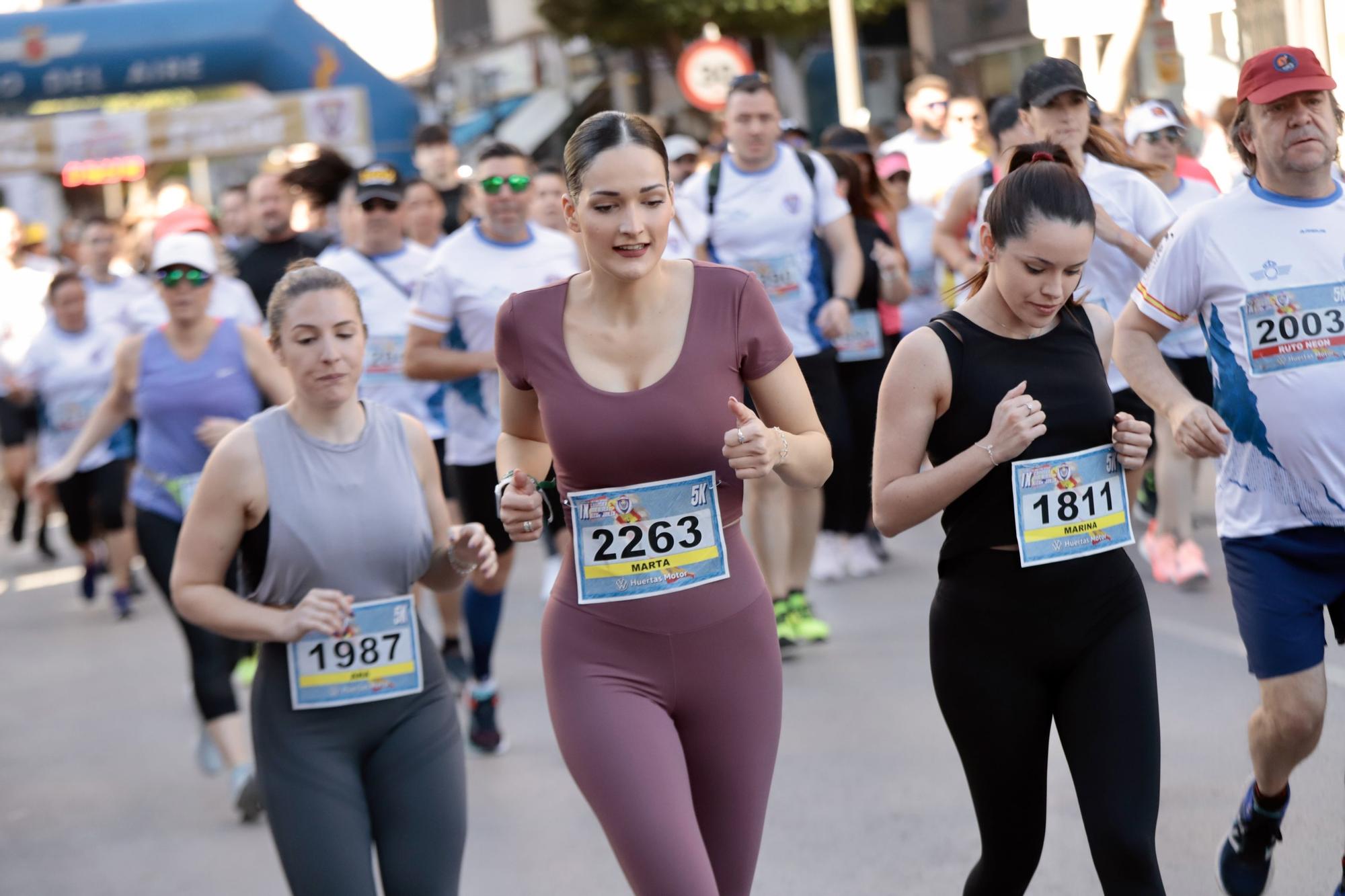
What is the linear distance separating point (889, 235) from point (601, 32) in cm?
1915

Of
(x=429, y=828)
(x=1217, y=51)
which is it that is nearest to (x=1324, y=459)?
(x=429, y=828)

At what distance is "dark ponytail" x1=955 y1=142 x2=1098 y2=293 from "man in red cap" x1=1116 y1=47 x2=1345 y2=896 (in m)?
0.73

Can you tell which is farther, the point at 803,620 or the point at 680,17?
the point at 680,17

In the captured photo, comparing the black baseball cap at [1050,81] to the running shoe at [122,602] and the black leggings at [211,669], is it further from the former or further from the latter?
the running shoe at [122,602]

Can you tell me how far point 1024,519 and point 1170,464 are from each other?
522cm

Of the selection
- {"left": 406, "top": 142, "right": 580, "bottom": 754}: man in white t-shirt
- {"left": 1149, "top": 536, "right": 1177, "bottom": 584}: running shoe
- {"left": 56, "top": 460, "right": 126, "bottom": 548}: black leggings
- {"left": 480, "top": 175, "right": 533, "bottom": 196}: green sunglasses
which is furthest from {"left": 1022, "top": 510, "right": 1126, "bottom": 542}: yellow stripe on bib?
{"left": 56, "top": 460, "right": 126, "bottom": 548}: black leggings

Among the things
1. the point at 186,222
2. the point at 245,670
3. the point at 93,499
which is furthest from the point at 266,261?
the point at 93,499

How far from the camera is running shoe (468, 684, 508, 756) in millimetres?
6797

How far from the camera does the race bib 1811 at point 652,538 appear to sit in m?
3.54

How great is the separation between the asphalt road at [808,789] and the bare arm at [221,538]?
166 cm

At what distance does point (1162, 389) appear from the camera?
4.38 m

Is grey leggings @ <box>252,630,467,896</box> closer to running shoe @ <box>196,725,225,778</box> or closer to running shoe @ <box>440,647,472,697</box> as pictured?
running shoe @ <box>196,725,225,778</box>

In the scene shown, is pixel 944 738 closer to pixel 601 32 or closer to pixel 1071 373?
pixel 1071 373

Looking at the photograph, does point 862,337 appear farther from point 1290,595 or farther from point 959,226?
point 1290,595
